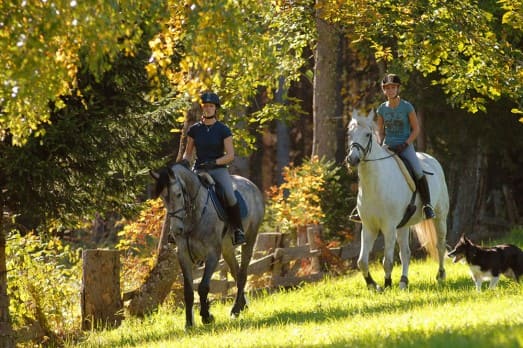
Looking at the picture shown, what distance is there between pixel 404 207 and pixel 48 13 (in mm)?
7766

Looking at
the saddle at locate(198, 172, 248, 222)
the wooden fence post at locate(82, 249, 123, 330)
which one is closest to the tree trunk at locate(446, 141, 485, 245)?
the wooden fence post at locate(82, 249, 123, 330)

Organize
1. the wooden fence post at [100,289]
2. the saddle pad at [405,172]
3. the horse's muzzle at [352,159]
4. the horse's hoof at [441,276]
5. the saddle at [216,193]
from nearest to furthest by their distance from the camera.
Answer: the saddle at [216,193]
the horse's muzzle at [352,159]
the saddle pad at [405,172]
the wooden fence post at [100,289]
the horse's hoof at [441,276]

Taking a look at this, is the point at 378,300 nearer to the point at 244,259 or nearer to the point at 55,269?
the point at 244,259

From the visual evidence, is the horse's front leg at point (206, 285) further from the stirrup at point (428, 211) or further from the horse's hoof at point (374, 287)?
the stirrup at point (428, 211)

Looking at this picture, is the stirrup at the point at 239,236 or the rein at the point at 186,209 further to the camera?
the stirrup at the point at 239,236

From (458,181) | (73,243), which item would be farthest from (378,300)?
(73,243)

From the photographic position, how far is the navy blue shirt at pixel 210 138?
544 inches

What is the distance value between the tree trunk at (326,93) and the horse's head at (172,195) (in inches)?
470

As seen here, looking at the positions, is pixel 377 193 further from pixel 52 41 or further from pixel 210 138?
pixel 52 41

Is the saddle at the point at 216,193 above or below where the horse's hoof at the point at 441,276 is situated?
above

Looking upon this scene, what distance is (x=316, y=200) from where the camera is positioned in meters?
23.0

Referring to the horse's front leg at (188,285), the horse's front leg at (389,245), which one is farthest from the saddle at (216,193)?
the horse's front leg at (389,245)

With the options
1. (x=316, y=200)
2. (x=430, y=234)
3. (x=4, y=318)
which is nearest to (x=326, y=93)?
(x=316, y=200)

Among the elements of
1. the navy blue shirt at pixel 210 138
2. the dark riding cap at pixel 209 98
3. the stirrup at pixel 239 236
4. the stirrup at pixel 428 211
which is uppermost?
the dark riding cap at pixel 209 98
